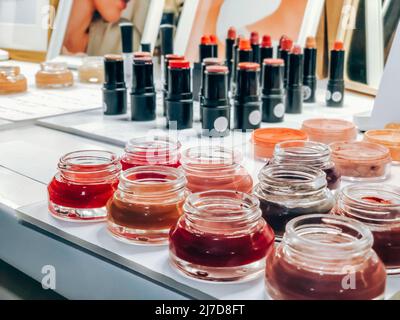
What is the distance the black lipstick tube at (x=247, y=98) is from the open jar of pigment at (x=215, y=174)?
0.35 meters

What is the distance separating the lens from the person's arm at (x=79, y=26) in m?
1.85

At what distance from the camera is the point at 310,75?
53.0 inches

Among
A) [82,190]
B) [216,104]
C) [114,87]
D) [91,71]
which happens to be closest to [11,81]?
[91,71]

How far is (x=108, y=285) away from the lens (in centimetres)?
61

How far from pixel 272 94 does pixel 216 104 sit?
0.14 metres

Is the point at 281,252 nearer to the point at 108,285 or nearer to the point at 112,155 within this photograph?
the point at 108,285

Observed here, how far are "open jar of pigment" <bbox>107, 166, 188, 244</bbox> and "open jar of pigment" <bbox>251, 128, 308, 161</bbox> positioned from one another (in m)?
0.32

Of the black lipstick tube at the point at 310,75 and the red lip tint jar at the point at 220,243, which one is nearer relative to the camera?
the red lip tint jar at the point at 220,243

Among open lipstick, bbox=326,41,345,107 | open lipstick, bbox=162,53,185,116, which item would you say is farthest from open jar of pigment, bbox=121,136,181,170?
open lipstick, bbox=326,41,345,107

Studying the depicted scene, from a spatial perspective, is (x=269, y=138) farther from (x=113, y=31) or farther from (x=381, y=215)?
(x=113, y=31)

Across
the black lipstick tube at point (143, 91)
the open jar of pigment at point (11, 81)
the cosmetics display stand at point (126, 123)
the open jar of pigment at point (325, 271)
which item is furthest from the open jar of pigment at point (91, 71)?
the open jar of pigment at point (325, 271)

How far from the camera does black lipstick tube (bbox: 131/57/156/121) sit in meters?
1.20

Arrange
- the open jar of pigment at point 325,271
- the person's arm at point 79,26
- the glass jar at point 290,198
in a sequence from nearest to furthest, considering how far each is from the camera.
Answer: the open jar of pigment at point 325,271 → the glass jar at point 290,198 → the person's arm at point 79,26

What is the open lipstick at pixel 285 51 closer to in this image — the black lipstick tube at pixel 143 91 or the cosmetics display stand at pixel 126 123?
the cosmetics display stand at pixel 126 123
